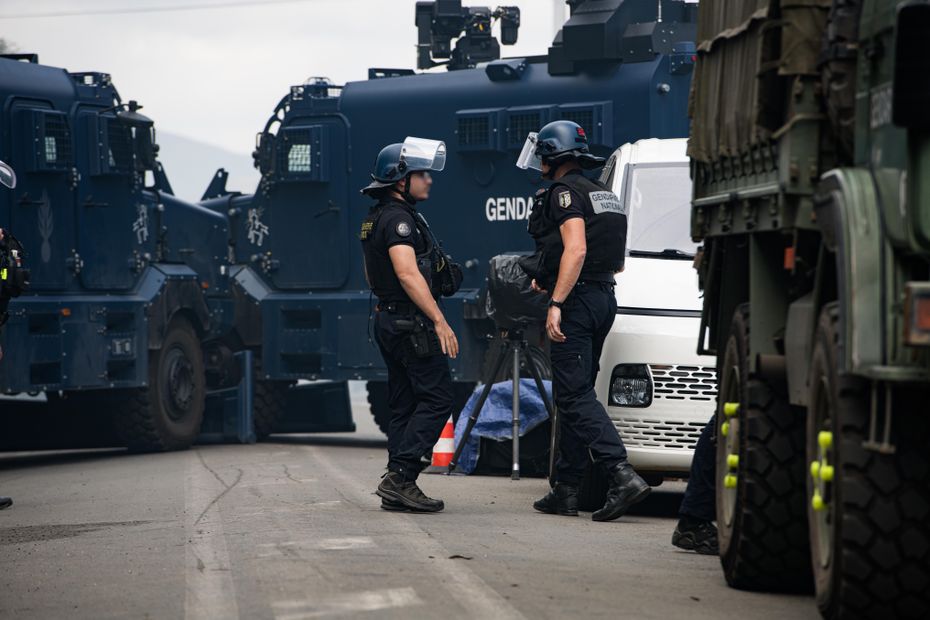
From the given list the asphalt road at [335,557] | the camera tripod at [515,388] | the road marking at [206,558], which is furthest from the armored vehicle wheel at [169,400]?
the camera tripod at [515,388]

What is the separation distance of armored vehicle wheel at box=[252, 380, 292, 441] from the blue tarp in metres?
4.67

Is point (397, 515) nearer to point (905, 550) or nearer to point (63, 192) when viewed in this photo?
point (905, 550)

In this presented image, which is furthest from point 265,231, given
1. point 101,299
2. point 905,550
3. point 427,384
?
point 905,550

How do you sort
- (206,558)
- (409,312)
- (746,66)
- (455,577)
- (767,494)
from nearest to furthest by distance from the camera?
(767,494)
(746,66)
(455,577)
(206,558)
(409,312)

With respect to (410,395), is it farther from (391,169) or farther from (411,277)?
(391,169)

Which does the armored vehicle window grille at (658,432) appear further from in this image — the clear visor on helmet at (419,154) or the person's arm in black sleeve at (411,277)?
the clear visor on helmet at (419,154)

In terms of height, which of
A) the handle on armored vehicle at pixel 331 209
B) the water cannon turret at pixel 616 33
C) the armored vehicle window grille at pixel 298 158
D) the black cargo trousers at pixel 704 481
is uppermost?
the water cannon turret at pixel 616 33

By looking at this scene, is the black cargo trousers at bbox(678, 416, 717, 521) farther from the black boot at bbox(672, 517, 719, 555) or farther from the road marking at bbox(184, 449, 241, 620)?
the road marking at bbox(184, 449, 241, 620)

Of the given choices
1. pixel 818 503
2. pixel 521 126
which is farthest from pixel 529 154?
pixel 521 126

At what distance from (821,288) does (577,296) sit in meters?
4.05

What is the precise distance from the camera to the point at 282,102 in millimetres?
18203

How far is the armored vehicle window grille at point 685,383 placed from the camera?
9930 millimetres

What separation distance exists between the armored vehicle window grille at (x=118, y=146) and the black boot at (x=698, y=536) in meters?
9.25

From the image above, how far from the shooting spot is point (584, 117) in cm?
1609
